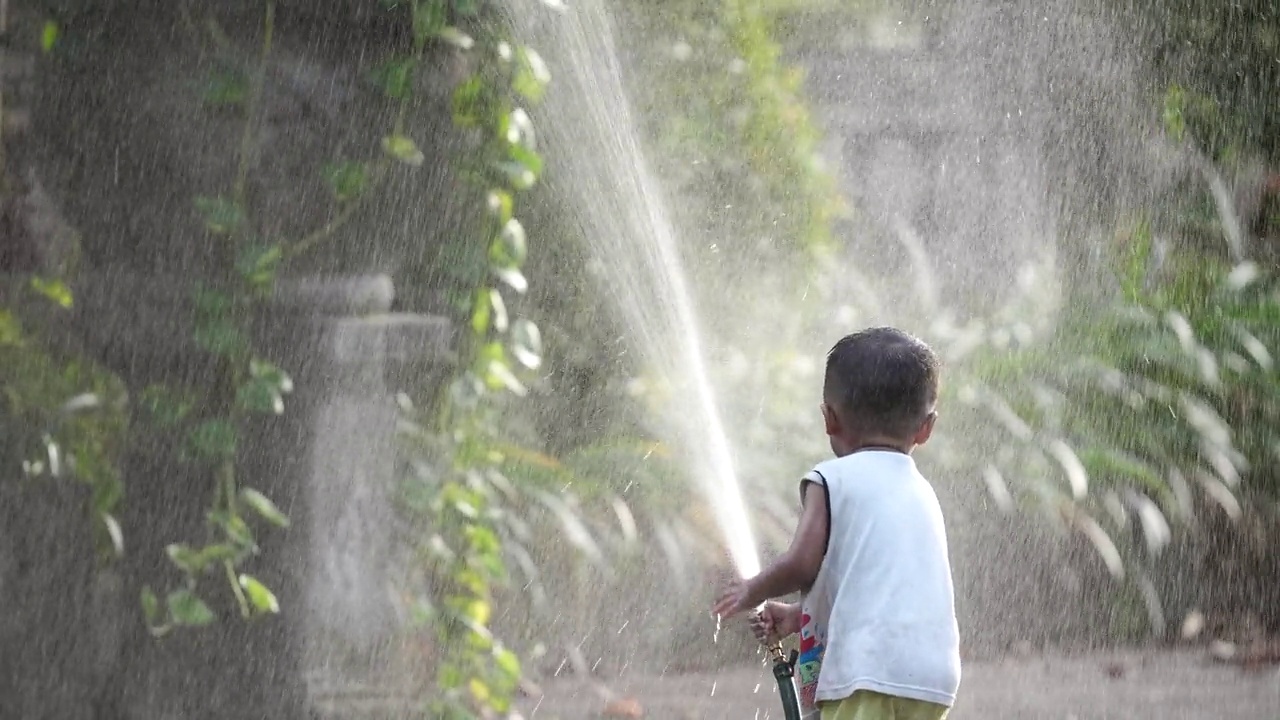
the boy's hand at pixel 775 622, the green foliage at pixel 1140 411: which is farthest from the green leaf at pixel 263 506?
the green foliage at pixel 1140 411

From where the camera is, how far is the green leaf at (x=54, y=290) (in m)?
3.28

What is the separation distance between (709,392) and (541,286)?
52cm

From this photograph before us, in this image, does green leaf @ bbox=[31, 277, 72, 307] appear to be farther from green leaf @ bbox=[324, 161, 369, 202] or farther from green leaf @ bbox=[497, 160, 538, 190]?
green leaf @ bbox=[497, 160, 538, 190]

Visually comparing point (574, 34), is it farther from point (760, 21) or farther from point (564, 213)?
point (760, 21)

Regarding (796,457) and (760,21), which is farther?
(760,21)

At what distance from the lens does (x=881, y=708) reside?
2049 mm

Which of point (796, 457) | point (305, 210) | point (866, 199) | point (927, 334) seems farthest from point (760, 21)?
point (305, 210)

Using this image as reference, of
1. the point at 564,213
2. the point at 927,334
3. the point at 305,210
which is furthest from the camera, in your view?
the point at 927,334

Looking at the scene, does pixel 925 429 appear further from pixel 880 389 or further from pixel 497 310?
pixel 497 310

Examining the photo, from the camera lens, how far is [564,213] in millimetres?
3820

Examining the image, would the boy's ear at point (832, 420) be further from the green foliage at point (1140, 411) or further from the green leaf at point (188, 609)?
the green foliage at point (1140, 411)

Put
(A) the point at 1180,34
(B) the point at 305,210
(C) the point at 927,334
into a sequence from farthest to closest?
(A) the point at 1180,34 → (C) the point at 927,334 → (B) the point at 305,210

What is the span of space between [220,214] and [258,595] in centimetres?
79

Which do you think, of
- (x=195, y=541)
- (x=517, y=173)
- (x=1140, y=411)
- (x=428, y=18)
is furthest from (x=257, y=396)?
(x=1140, y=411)
